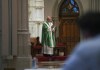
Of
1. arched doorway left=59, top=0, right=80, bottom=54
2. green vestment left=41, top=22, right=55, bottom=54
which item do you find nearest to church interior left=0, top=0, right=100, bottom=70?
arched doorway left=59, top=0, right=80, bottom=54

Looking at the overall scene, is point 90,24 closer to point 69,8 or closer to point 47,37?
point 47,37

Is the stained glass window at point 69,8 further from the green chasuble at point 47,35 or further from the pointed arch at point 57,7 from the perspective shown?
the green chasuble at point 47,35

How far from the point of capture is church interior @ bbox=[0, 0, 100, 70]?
14.0 m

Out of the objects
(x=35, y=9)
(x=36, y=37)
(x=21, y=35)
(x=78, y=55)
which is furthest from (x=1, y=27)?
(x=78, y=55)

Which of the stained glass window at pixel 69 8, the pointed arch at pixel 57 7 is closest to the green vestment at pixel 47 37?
the pointed arch at pixel 57 7

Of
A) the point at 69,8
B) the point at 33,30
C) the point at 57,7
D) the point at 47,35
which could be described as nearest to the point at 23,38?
the point at 47,35

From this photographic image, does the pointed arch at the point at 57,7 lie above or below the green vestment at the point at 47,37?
above

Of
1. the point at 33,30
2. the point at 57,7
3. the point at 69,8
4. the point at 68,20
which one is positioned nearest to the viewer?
the point at 33,30

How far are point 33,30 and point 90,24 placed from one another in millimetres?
20711

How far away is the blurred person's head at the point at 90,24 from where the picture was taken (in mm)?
2268

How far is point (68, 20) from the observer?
23.6 meters

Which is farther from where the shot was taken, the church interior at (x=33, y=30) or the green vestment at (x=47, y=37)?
the green vestment at (x=47, y=37)

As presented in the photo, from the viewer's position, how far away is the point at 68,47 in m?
23.3

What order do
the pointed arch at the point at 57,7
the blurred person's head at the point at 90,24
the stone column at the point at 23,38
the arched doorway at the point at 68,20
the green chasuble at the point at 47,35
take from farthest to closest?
the arched doorway at the point at 68,20 < the pointed arch at the point at 57,7 < the green chasuble at the point at 47,35 < the stone column at the point at 23,38 < the blurred person's head at the point at 90,24
